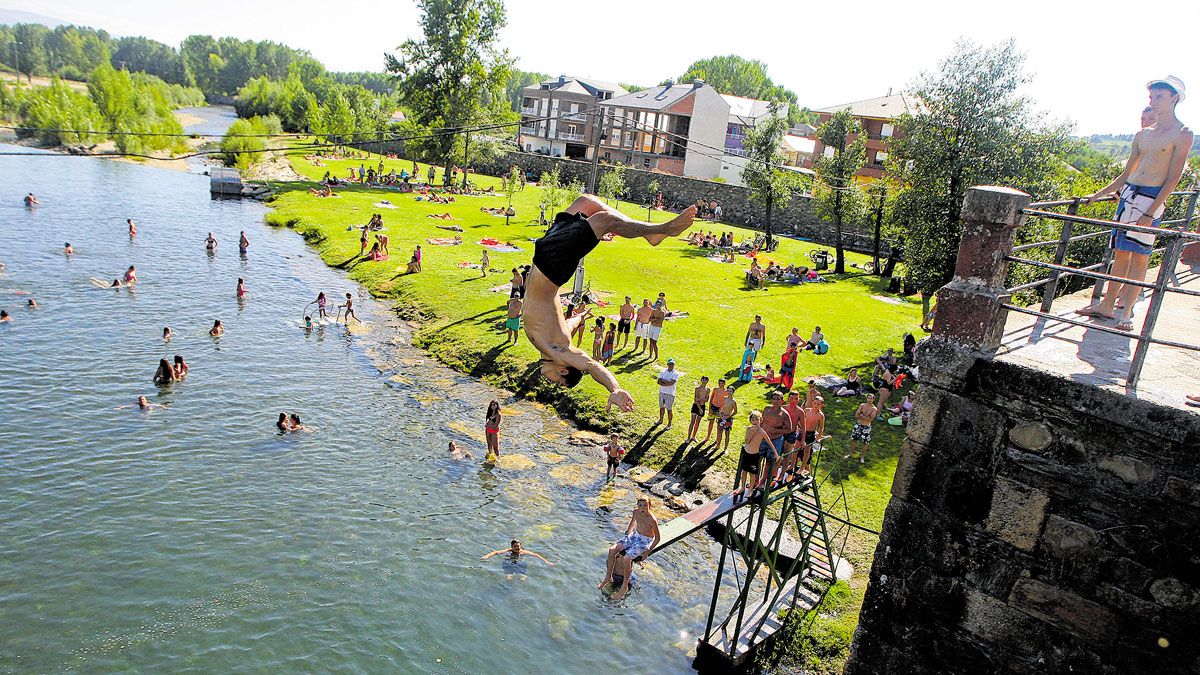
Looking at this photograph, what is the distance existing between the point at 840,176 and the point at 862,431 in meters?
28.1

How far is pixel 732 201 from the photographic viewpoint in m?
56.9

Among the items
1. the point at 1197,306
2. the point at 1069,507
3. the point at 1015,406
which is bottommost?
the point at 1069,507

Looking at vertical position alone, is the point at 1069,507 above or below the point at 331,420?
above

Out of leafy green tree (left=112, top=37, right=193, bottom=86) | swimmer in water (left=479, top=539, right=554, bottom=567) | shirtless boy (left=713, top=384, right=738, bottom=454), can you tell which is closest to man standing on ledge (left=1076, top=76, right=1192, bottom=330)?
shirtless boy (left=713, top=384, right=738, bottom=454)

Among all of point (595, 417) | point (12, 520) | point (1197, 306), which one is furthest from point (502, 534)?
point (1197, 306)

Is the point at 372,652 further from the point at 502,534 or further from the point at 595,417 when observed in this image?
the point at 595,417

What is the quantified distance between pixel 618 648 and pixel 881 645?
6073mm

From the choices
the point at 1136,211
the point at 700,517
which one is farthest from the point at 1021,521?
the point at 700,517

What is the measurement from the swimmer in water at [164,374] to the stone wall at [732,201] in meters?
29.3

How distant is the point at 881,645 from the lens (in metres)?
7.19

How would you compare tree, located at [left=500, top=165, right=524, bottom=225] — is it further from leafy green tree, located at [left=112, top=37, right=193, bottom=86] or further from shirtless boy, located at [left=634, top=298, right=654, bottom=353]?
leafy green tree, located at [left=112, top=37, right=193, bottom=86]

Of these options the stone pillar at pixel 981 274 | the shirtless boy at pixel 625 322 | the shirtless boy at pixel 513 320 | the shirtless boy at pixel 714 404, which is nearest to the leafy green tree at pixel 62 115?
the shirtless boy at pixel 513 320

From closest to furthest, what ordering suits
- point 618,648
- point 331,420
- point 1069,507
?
point 1069,507
point 618,648
point 331,420

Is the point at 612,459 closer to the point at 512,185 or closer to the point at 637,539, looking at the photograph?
the point at 637,539
